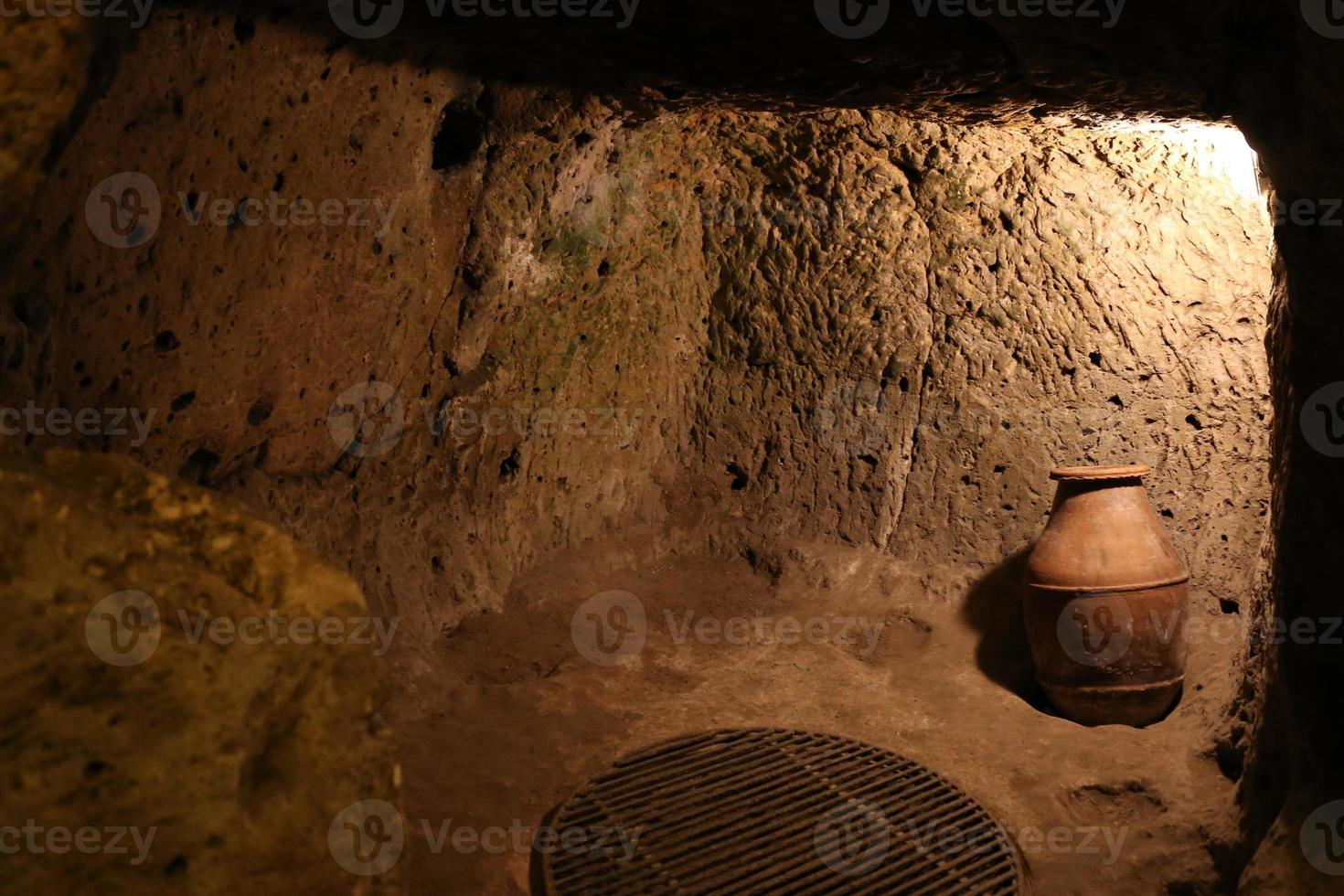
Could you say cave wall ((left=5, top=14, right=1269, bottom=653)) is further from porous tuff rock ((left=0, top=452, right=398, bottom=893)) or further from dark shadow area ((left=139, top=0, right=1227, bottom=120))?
porous tuff rock ((left=0, top=452, right=398, bottom=893))

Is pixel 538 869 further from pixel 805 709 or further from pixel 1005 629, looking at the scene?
pixel 1005 629

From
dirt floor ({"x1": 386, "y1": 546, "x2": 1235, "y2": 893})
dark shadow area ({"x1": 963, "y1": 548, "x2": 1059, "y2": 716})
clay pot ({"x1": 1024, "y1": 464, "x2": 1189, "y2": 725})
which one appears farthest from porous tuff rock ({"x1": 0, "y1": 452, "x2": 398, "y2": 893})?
dark shadow area ({"x1": 963, "y1": 548, "x2": 1059, "y2": 716})

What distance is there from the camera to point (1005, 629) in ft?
14.1

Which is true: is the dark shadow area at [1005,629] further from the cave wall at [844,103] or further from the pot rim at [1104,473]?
the cave wall at [844,103]

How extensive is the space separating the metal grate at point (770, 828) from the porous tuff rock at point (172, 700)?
1.22 metres

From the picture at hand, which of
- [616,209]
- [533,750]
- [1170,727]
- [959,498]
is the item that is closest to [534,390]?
[616,209]

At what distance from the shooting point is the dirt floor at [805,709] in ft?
9.68

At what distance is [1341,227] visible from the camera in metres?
2.34

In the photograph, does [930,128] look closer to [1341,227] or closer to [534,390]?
[534,390]

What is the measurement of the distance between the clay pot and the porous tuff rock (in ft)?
9.20

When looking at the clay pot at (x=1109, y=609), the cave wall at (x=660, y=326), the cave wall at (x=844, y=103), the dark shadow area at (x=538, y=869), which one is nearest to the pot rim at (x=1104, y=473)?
the clay pot at (x=1109, y=609)

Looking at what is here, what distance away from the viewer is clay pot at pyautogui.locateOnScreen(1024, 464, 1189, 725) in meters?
3.64

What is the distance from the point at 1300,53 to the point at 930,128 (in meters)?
2.18

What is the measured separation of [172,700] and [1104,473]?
3355 millimetres
